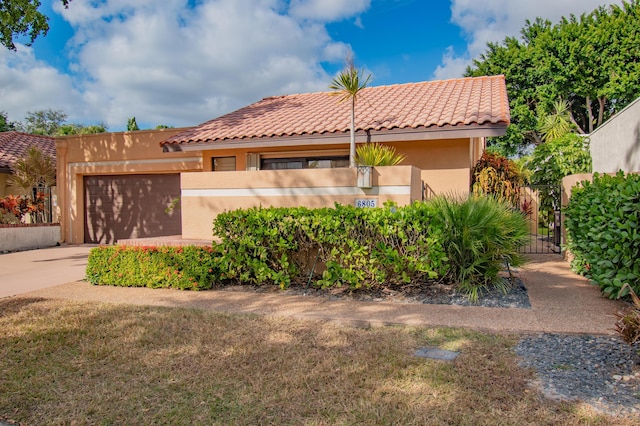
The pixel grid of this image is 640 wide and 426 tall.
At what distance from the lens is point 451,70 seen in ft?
116

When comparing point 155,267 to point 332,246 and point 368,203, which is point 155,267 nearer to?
point 332,246

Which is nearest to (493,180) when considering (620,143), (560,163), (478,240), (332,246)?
(620,143)

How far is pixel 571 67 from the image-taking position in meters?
29.3

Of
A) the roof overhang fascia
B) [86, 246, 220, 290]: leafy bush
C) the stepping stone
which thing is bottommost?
the stepping stone

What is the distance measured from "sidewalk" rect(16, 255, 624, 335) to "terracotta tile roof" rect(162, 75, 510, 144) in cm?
372

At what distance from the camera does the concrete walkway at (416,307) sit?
5707 millimetres

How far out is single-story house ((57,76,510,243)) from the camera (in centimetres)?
911

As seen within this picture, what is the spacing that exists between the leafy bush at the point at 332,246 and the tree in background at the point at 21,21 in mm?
8441

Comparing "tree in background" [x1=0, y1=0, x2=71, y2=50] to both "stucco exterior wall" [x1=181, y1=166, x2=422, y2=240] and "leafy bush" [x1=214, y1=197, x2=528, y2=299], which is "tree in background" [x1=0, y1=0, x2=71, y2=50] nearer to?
"stucco exterior wall" [x1=181, y1=166, x2=422, y2=240]

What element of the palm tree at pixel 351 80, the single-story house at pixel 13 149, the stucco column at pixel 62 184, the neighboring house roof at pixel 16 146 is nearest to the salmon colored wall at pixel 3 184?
the single-story house at pixel 13 149

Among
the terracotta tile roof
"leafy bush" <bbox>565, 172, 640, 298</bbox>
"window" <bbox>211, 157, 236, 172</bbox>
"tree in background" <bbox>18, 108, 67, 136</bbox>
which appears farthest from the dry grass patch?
"tree in background" <bbox>18, 108, 67, 136</bbox>

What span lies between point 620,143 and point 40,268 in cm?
1469

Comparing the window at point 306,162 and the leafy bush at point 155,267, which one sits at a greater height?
the window at point 306,162

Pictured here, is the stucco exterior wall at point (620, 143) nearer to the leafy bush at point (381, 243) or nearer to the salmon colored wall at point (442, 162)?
the salmon colored wall at point (442, 162)
